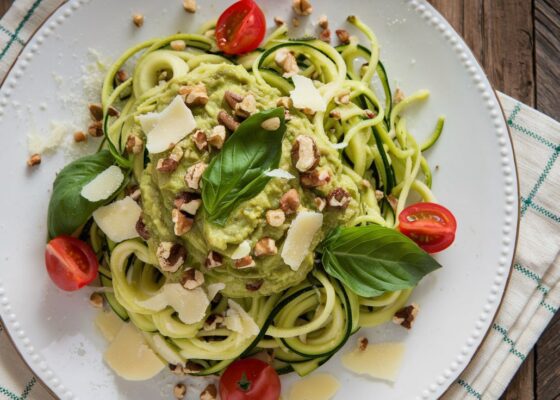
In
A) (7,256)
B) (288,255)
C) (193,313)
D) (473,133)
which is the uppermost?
(473,133)

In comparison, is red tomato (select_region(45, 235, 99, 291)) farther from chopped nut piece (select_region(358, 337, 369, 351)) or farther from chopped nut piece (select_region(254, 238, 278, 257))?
chopped nut piece (select_region(358, 337, 369, 351))

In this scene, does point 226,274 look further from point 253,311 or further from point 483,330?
point 483,330

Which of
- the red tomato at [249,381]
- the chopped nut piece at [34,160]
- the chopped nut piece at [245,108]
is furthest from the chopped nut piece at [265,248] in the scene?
the chopped nut piece at [34,160]

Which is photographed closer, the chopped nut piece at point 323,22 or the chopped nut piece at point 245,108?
the chopped nut piece at point 245,108

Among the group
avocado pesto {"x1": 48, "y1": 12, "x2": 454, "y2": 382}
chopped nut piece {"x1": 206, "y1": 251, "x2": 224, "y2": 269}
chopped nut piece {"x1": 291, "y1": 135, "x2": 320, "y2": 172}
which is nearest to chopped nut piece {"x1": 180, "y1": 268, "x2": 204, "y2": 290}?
avocado pesto {"x1": 48, "y1": 12, "x2": 454, "y2": 382}

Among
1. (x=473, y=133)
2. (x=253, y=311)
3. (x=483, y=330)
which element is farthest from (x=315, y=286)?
(x=473, y=133)

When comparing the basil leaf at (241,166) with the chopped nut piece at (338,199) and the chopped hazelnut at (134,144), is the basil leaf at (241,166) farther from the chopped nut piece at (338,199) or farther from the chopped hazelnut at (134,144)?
the chopped hazelnut at (134,144)

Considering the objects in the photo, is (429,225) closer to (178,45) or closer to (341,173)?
(341,173)
